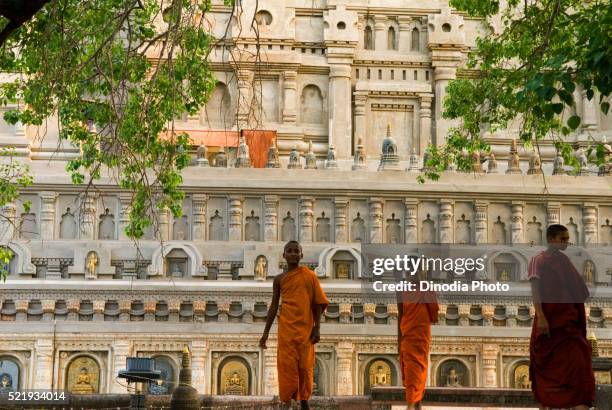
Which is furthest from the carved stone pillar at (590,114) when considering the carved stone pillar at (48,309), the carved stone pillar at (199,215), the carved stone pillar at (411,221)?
the carved stone pillar at (48,309)

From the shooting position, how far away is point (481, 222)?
3097cm

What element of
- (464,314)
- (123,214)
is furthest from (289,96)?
(464,314)

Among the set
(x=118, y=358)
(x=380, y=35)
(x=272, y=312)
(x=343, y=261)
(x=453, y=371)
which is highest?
(x=380, y=35)

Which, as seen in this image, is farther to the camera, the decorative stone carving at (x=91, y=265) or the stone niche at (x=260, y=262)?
the stone niche at (x=260, y=262)

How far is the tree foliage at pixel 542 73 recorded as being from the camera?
38.7ft

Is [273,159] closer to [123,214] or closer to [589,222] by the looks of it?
[123,214]

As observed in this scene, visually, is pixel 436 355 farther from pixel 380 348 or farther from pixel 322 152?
pixel 322 152

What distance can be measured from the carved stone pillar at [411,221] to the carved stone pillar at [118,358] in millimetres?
7985

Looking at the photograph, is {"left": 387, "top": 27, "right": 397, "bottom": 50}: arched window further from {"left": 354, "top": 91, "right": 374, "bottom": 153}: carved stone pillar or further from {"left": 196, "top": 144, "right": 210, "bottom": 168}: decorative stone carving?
{"left": 196, "top": 144, "right": 210, "bottom": 168}: decorative stone carving

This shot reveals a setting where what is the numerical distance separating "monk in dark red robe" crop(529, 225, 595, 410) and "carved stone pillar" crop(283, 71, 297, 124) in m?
25.5

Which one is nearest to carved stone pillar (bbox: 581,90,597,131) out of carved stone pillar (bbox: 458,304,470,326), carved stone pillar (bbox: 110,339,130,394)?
carved stone pillar (bbox: 458,304,470,326)

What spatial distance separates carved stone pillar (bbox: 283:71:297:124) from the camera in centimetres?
3700

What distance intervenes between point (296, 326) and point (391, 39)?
25416mm

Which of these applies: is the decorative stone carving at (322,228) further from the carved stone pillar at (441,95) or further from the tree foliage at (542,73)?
the tree foliage at (542,73)
